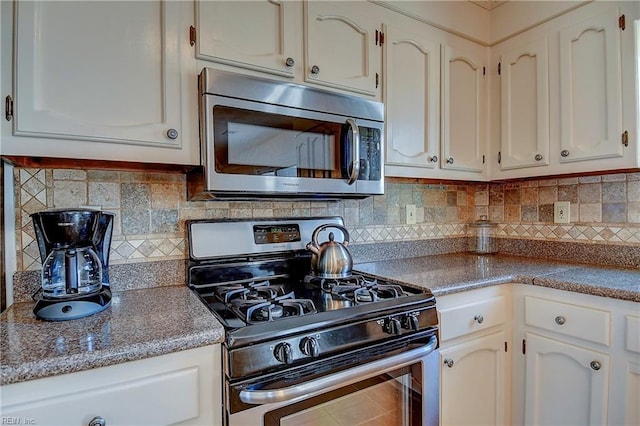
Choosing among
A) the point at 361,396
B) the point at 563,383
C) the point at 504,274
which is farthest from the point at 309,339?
the point at 563,383

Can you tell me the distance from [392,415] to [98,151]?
1241 millimetres

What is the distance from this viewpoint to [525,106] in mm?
1793

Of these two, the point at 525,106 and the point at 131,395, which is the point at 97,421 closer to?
the point at 131,395

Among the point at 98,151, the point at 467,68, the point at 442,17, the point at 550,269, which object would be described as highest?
the point at 442,17

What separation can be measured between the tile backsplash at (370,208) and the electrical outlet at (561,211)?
2 cm

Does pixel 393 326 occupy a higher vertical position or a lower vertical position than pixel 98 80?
lower

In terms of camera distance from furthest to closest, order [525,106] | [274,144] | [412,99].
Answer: [525,106] < [412,99] < [274,144]

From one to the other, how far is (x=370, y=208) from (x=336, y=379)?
105cm

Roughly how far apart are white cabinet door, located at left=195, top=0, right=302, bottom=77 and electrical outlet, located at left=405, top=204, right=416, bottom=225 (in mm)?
1058

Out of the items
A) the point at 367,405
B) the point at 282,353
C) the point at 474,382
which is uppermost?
the point at 282,353

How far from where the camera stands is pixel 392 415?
3.76 ft

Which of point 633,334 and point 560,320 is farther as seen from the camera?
point 560,320

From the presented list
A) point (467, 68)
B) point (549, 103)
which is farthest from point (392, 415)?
point (467, 68)

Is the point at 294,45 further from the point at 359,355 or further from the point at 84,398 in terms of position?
the point at 84,398
